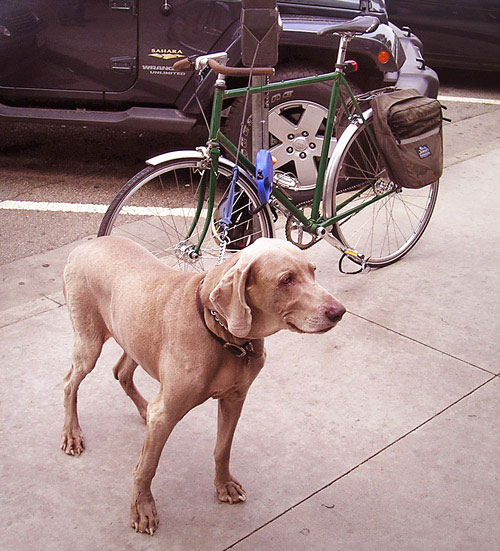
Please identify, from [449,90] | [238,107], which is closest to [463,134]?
[449,90]

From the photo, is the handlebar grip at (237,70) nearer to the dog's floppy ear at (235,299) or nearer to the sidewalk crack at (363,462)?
the dog's floppy ear at (235,299)

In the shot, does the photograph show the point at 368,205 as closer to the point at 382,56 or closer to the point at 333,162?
the point at 333,162

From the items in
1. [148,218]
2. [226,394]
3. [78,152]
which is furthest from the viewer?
[78,152]

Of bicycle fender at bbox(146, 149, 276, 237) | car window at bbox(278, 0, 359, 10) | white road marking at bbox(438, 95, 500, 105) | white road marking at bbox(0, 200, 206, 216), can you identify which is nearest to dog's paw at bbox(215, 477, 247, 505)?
bicycle fender at bbox(146, 149, 276, 237)

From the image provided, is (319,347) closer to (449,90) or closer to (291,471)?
(291,471)

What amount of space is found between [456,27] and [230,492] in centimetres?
790

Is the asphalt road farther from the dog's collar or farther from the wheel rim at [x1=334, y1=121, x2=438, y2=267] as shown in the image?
the dog's collar

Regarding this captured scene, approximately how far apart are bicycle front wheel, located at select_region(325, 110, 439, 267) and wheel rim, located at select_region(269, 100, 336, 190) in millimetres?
411

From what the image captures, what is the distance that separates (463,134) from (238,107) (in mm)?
3066

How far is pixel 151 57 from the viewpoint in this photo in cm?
564

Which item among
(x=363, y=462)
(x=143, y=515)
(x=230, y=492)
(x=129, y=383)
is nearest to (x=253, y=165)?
(x=129, y=383)

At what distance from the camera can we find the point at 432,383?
146 inches

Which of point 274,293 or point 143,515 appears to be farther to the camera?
point 143,515

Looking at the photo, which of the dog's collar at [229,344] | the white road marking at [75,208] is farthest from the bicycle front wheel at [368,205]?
the dog's collar at [229,344]
